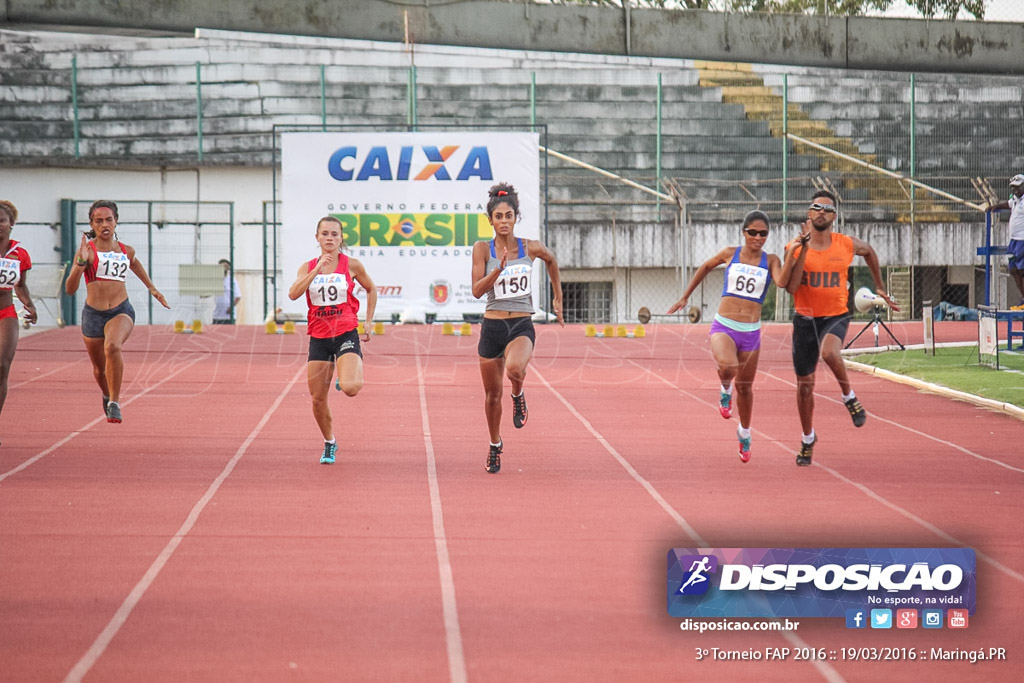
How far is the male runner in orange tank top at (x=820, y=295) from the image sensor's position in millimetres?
10206

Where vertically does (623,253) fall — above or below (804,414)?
above

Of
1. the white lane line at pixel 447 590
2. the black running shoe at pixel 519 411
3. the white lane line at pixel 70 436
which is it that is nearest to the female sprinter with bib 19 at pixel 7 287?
the white lane line at pixel 70 436

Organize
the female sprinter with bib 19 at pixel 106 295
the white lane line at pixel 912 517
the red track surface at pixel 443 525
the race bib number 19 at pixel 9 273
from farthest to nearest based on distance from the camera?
the female sprinter with bib 19 at pixel 106 295
the race bib number 19 at pixel 9 273
the white lane line at pixel 912 517
the red track surface at pixel 443 525

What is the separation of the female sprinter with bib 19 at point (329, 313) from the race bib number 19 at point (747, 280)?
2878mm

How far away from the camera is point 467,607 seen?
6.37 m

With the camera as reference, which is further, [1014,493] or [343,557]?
[1014,493]

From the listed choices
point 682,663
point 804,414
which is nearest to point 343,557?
point 682,663

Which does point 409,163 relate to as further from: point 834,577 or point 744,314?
point 834,577

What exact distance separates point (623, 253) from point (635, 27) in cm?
754

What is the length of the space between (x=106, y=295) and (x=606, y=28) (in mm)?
23822

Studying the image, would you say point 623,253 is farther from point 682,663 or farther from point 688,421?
point 682,663

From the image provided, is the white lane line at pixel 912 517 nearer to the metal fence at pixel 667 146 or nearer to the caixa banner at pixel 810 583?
the caixa banner at pixel 810 583

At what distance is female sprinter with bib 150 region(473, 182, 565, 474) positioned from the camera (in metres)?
9.97

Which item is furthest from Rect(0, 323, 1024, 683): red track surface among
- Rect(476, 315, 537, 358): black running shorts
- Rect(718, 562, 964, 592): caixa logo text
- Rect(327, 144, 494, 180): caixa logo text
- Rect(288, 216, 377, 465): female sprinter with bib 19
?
Rect(327, 144, 494, 180): caixa logo text
